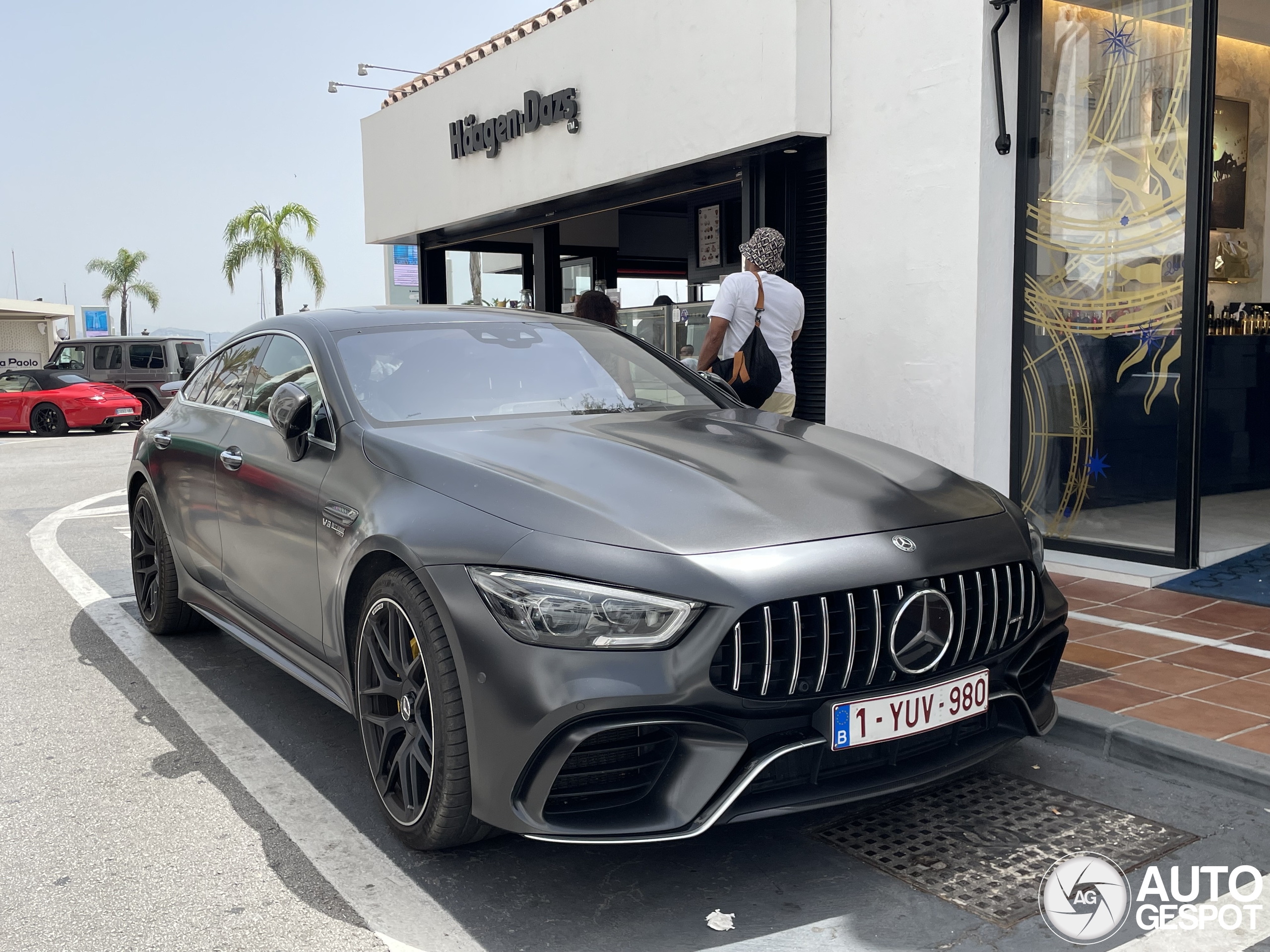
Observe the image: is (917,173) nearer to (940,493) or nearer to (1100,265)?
(1100,265)

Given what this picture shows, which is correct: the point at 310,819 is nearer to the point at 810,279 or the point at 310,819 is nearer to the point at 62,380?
the point at 810,279

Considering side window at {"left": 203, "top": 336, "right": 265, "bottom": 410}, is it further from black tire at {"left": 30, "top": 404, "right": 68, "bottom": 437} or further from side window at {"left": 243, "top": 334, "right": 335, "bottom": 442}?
black tire at {"left": 30, "top": 404, "right": 68, "bottom": 437}

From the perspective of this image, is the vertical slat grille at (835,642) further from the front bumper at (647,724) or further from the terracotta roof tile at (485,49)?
the terracotta roof tile at (485,49)

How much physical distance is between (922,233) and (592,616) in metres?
5.02

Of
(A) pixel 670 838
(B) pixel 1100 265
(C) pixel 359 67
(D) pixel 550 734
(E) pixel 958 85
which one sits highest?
(C) pixel 359 67

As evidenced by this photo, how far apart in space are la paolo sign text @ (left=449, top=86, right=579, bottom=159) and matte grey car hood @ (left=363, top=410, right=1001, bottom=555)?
726cm

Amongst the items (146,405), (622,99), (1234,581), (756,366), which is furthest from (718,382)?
(146,405)

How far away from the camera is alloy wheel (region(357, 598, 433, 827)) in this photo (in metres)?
2.87

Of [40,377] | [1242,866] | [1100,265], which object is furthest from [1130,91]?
[40,377]

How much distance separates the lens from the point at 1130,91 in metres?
6.02

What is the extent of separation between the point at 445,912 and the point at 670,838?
63cm

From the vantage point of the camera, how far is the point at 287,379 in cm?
411

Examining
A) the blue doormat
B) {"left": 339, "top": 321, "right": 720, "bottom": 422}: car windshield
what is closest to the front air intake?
{"left": 339, "top": 321, "right": 720, "bottom": 422}: car windshield

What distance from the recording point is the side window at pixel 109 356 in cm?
2369
